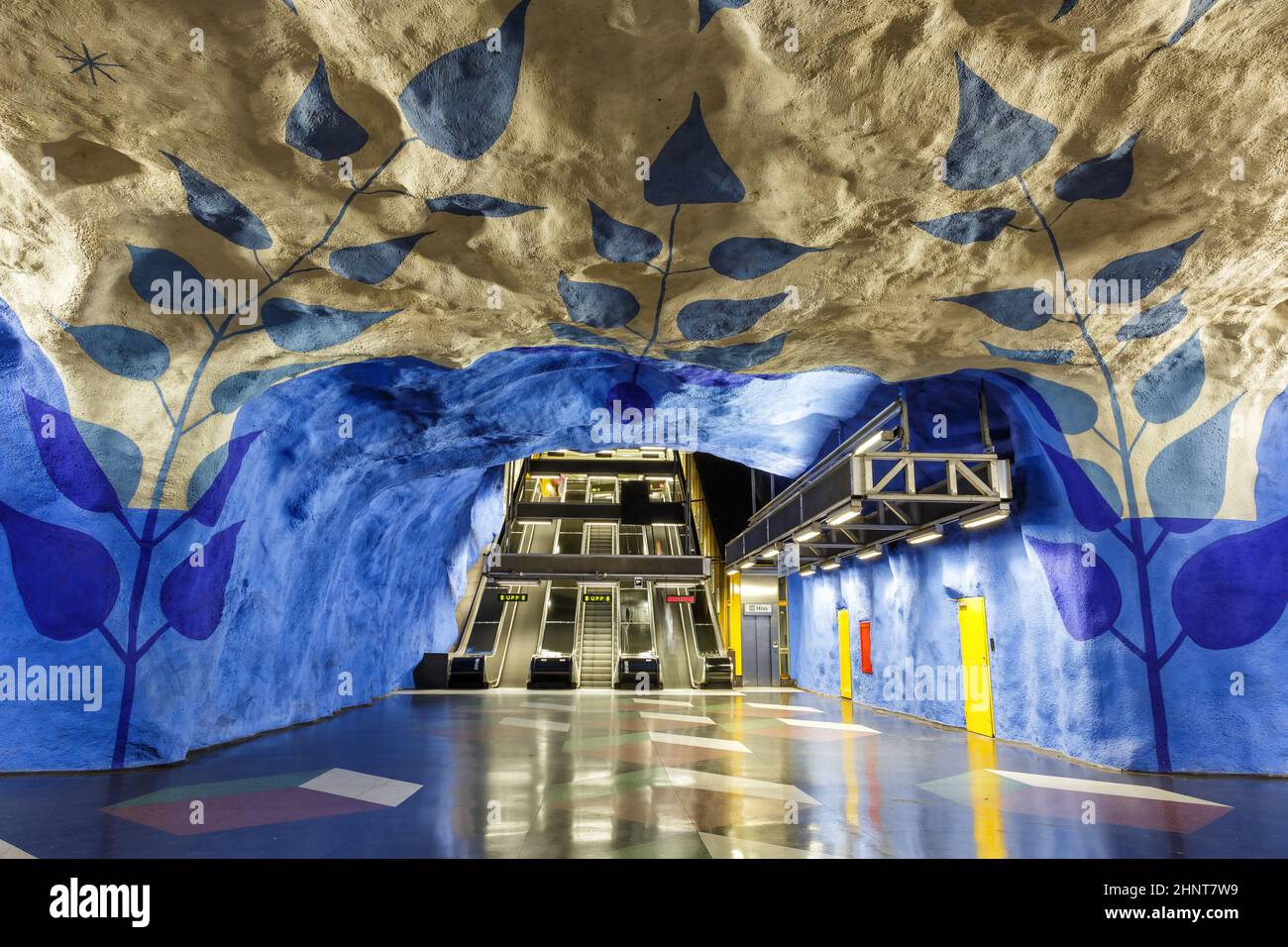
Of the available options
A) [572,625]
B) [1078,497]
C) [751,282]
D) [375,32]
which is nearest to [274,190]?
[375,32]

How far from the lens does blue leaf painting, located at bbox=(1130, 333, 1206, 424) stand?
731cm

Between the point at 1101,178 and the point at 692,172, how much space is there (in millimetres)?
2670

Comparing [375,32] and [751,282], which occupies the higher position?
[375,32]

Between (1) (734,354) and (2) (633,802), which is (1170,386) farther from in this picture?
(2) (633,802)

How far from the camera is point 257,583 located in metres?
9.72

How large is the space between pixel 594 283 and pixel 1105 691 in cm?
619

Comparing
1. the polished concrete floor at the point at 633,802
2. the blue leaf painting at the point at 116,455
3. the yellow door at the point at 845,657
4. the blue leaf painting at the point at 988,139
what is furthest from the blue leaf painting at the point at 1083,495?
the yellow door at the point at 845,657

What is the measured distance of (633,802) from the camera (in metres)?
5.79

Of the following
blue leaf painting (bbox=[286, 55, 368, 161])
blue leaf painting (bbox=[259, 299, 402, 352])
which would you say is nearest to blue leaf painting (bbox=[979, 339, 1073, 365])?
blue leaf painting (bbox=[259, 299, 402, 352])

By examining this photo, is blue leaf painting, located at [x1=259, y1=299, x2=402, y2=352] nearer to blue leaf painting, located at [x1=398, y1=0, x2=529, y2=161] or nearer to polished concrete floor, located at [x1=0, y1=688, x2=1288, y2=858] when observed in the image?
blue leaf painting, located at [x1=398, y1=0, x2=529, y2=161]

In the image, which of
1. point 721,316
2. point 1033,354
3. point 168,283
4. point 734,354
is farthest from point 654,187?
point 1033,354

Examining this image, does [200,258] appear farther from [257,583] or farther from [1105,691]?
[1105,691]

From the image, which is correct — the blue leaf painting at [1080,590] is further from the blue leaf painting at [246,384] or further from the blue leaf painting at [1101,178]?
the blue leaf painting at [246,384]

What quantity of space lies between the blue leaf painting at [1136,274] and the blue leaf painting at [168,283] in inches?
277
